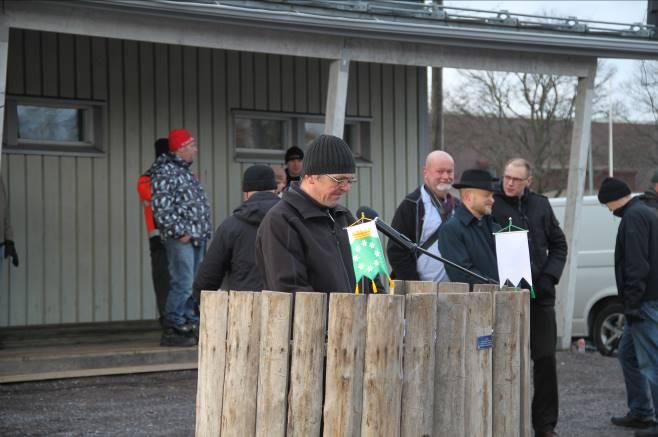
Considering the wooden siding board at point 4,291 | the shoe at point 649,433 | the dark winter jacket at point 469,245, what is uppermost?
the dark winter jacket at point 469,245

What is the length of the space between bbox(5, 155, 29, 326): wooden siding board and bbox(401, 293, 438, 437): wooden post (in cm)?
751

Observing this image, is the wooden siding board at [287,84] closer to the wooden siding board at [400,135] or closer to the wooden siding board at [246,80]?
the wooden siding board at [246,80]

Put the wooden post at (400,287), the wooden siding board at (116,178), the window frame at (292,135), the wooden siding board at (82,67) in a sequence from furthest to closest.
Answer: the window frame at (292,135), the wooden siding board at (116,178), the wooden siding board at (82,67), the wooden post at (400,287)

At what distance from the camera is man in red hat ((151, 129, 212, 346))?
10.2 m

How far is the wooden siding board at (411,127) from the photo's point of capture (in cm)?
1348

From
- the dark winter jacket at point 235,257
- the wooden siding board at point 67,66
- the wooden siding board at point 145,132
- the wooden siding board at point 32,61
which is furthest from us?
the wooden siding board at point 145,132

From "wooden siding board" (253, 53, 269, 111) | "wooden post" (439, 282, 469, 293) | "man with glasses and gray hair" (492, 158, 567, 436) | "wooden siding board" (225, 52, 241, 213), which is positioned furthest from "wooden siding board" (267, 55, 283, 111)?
"wooden post" (439, 282, 469, 293)

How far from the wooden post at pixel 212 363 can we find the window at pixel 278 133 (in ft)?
26.6

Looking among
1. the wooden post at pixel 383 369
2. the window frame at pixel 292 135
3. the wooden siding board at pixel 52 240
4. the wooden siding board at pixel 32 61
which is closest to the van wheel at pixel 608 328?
the window frame at pixel 292 135

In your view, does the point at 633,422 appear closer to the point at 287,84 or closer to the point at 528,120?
the point at 287,84

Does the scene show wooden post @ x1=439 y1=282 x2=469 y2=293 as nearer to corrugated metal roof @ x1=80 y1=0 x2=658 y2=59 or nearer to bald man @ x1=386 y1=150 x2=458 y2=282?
bald man @ x1=386 y1=150 x2=458 y2=282

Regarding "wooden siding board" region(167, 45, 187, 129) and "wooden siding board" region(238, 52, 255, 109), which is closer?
"wooden siding board" region(167, 45, 187, 129)

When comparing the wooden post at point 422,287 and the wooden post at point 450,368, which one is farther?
the wooden post at point 422,287

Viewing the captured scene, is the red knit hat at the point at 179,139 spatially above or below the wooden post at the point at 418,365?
above
